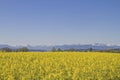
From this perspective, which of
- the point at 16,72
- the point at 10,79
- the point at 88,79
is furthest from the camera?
the point at 16,72

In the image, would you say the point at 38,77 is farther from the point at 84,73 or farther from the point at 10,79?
the point at 84,73

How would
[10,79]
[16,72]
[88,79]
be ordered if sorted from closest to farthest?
[10,79] → [88,79] → [16,72]

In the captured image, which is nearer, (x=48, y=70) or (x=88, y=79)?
(x=88, y=79)

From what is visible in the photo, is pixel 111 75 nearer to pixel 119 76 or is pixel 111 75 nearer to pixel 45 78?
pixel 119 76

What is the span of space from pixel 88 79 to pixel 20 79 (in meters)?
2.80

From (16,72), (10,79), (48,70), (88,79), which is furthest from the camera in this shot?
(48,70)

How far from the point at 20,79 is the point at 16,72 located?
1.63 meters

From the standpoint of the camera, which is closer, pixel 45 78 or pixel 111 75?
pixel 45 78

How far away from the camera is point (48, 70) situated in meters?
15.5

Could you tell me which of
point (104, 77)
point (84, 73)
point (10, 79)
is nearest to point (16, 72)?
point (10, 79)

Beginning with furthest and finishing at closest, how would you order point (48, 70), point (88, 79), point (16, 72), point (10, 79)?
point (48, 70) < point (16, 72) < point (88, 79) < point (10, 79)

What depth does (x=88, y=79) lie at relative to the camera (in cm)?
1344

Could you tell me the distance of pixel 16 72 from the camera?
14.5 metres

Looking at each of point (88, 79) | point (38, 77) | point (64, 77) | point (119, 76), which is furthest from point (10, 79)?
point (119, 76)
